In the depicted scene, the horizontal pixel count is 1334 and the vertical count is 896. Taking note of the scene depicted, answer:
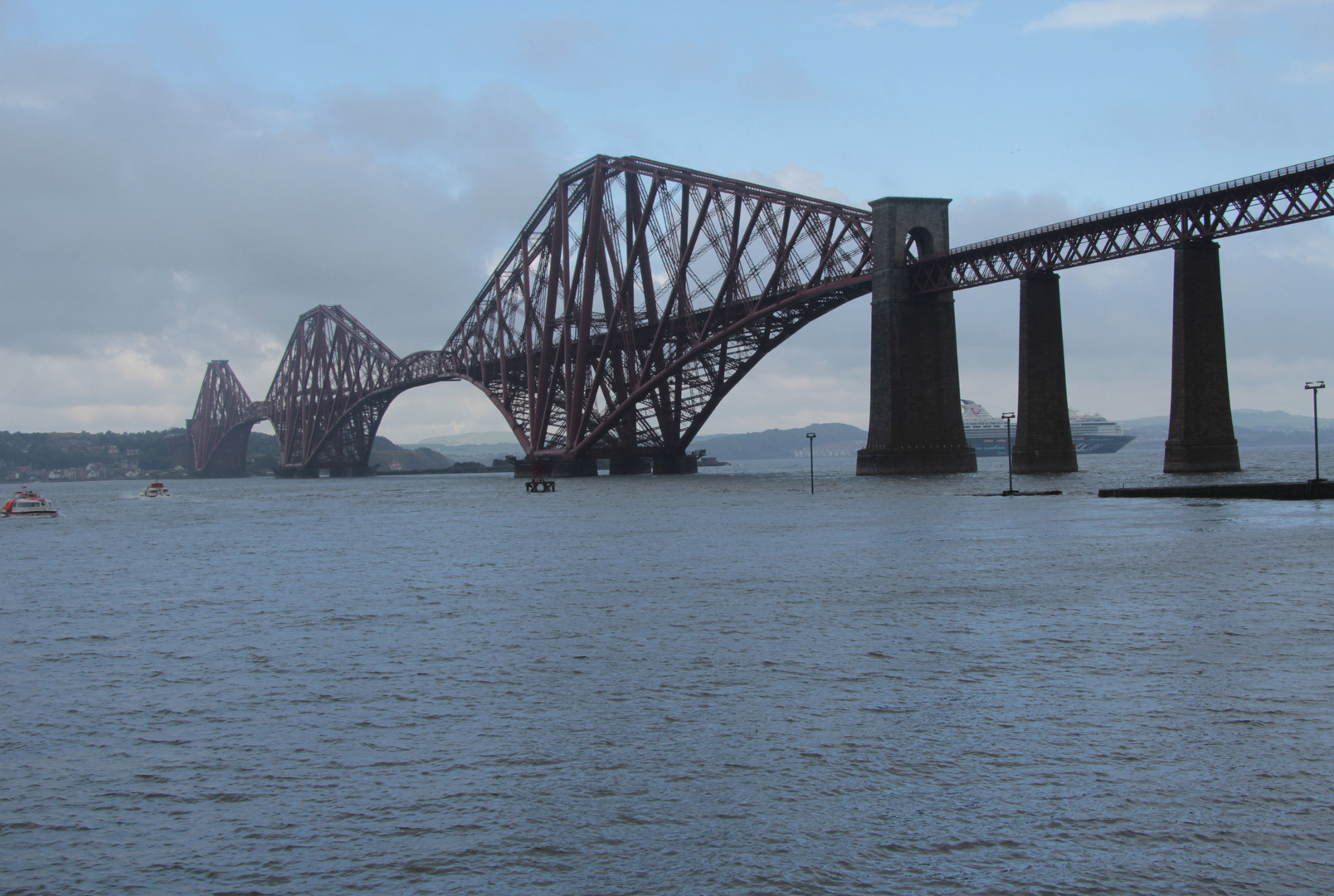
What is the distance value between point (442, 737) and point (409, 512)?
56500 millimetres

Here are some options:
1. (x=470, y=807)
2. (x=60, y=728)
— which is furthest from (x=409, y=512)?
(x=470, y=807)

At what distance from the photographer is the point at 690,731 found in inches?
468

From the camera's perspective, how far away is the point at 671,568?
96.2 ft

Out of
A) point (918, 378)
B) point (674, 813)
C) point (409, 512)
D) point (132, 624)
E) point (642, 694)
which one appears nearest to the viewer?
point (674, 813)

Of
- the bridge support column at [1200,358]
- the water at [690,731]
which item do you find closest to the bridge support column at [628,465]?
the bridge support column at [1200,358]

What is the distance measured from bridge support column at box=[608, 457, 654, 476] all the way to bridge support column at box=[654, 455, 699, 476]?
1.29 m

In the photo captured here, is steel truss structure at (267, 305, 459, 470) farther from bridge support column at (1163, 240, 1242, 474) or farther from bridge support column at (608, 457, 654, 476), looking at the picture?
bridge support column at (1163, 240, 1242, 474)

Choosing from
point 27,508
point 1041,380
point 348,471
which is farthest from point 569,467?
point 348,471

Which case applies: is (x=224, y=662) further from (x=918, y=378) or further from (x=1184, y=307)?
(x=918, y=378)

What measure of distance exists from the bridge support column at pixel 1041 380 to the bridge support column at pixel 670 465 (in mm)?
45428

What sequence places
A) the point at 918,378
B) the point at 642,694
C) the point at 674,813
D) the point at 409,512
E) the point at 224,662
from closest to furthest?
the point at 674,813 < the point at 642,694 < the point at 224,662 < the point at 409,512 < the point at 918,378

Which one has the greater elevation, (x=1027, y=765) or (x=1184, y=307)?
(x=1184, y=307)

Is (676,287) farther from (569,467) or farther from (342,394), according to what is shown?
A: (342,394)

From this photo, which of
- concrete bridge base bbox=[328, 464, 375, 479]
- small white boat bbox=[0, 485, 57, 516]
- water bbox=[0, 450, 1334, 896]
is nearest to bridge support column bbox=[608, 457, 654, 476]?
small white boat bbox=[0, 485, 57, 516]
